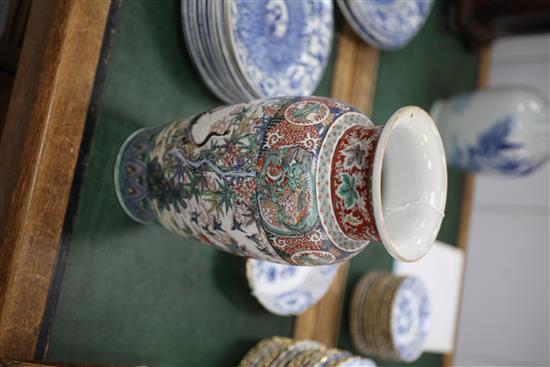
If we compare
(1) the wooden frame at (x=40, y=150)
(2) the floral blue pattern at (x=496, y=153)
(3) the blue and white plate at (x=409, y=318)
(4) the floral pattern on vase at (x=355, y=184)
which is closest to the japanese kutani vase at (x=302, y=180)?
(4) the floral pattern on vase at (x=355, y=184)

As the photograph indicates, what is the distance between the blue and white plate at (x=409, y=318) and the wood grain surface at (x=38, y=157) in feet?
2.61

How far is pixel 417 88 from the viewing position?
5.29ft

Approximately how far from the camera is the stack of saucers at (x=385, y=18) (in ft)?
4.09

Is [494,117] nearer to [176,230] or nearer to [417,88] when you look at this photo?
[417,88]

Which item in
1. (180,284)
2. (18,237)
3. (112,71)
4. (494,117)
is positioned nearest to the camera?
(18,237)

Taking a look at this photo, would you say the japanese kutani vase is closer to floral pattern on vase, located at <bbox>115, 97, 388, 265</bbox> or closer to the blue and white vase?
floral pattern on vase, located at <bbox>115, 97, 388, 265</bbox>

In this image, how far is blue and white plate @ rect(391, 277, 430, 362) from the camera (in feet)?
4.45

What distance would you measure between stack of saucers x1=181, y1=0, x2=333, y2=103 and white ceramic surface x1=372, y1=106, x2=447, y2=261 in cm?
30

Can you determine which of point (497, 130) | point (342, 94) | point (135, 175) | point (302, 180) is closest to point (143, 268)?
A: point (135, 175)

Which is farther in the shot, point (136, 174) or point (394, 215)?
point (136, 174)

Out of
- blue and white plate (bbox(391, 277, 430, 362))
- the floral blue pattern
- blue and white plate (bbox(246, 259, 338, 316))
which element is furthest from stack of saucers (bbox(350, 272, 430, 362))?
the floral blue pattern

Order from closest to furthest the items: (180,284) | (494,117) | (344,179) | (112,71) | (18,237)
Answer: (344,179), (18,237), (112,71), (180,284), (494,117)

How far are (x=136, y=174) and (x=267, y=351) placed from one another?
0.41 meters

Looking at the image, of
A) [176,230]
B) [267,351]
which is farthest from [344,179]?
[267,351]
